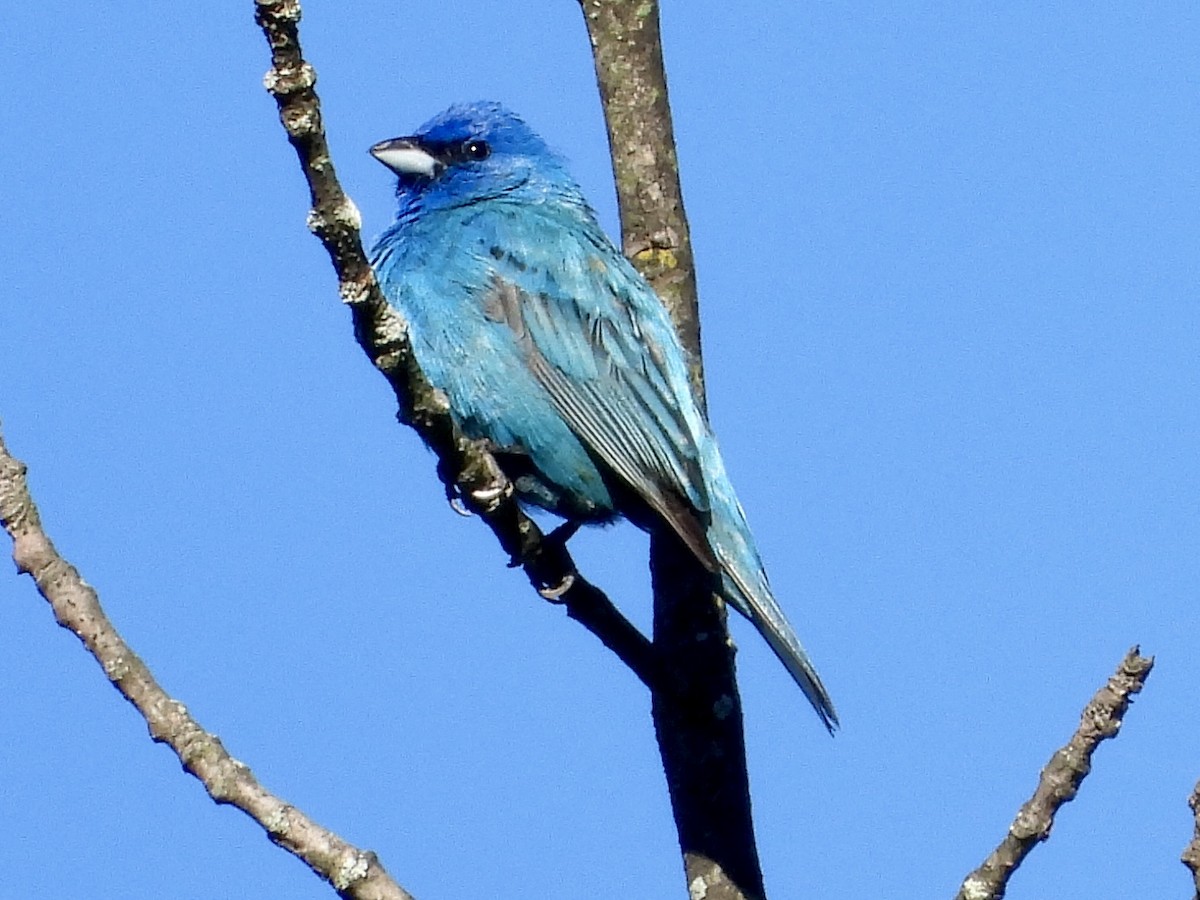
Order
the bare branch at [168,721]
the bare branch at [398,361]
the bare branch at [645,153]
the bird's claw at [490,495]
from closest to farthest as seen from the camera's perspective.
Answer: the bare branch at [398,361] < the bare branch at [168,721] < the bird's claw at [490,495] < the bare branch at [645,153]

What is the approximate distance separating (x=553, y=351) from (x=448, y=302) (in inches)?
19.9

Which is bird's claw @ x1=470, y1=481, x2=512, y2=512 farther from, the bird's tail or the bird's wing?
the bird's wing

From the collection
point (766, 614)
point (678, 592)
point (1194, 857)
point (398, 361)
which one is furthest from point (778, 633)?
point (1194, 857)

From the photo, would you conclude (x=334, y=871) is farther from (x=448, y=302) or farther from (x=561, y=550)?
(x=448, y=302)

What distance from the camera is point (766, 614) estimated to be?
7.25m

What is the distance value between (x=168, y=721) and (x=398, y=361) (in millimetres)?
1194

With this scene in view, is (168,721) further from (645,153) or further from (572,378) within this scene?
(645,153)

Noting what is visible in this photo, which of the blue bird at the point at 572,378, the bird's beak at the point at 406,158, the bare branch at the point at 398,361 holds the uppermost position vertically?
the bird's beak at the point at 406,158

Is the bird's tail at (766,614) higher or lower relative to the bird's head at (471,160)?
lower

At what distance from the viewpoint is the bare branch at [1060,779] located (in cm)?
429

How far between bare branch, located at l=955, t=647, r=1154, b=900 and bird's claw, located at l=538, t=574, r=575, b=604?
2.05 meters

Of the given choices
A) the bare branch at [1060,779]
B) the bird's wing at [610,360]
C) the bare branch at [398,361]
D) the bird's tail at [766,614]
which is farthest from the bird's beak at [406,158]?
the bare branch at [1060,779]

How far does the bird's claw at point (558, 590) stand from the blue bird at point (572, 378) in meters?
1.12

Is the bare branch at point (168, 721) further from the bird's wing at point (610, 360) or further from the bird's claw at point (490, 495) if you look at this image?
the bird's wing at point (610, 360)
